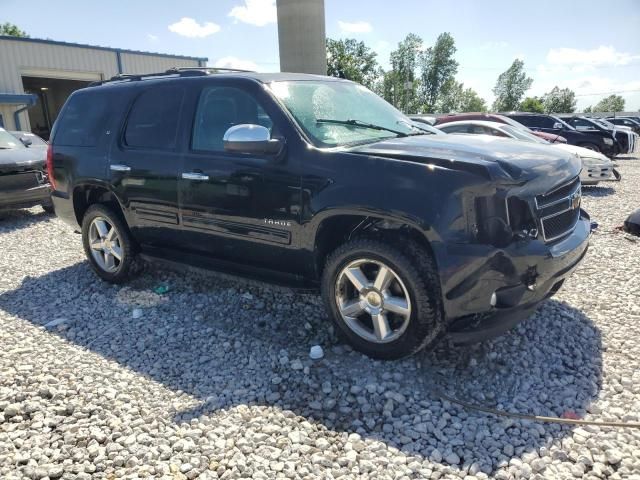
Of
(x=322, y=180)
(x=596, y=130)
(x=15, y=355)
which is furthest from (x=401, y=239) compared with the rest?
(x=596, y=130)

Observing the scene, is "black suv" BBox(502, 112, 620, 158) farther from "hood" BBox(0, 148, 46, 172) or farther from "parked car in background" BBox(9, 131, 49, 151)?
"hood" BBox(0, 148, 46, 172)

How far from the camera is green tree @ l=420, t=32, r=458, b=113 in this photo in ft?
262

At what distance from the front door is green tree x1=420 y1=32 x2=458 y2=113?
7940 cm

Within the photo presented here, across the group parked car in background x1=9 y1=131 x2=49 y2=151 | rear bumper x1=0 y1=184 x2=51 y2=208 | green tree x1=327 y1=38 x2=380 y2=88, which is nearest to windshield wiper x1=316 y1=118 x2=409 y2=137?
rear bumper x1=0 y1=184 x2=51 y2=208

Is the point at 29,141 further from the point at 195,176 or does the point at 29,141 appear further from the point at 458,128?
the point at 458,128

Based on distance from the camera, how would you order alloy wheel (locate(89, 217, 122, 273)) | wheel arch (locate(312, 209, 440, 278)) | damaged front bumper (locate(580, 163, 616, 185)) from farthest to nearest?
damaged front bumper (locate(580, 163, 616, 185))
alloy wheel (locate(89, 217, 122, 273))
wheel arch (locate(312, 209, 440, 278))

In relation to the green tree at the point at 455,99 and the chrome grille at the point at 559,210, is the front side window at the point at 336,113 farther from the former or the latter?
the green tree at the point at 455,99

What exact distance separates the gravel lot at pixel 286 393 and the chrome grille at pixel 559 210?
842 millimetres

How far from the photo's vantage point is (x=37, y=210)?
10.0 m

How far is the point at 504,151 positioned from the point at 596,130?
56.1 ft

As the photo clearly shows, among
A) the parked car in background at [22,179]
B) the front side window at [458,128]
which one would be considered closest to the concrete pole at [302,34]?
the front side window at [458,128]

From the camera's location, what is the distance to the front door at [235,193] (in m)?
3.65

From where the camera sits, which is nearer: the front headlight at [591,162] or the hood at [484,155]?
the hood at [484,155]

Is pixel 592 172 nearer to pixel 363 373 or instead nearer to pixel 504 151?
pixel 504 151
